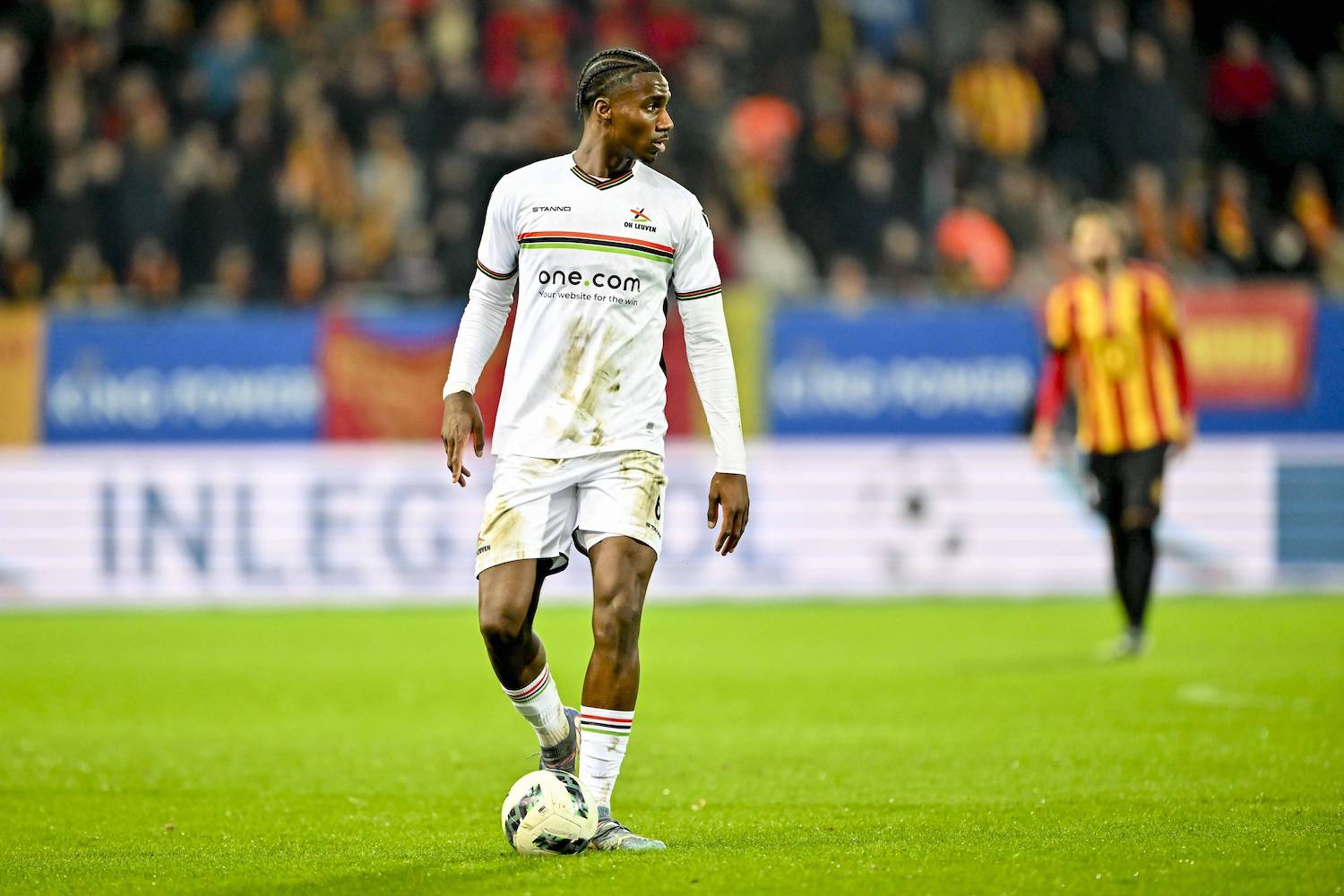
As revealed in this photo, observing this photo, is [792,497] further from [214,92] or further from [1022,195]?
[214,92]

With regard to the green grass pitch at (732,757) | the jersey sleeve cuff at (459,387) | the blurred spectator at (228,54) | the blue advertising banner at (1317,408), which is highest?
the blurred spectator at (228,54)

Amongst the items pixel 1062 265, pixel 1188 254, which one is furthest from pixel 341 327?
pixel 1188 254

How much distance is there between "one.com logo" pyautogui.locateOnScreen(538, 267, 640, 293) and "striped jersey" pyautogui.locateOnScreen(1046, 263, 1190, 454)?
5757 mm

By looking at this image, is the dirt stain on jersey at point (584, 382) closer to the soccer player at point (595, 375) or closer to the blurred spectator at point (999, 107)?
the soccer player at point (595, 375)

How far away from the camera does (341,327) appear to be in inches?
675

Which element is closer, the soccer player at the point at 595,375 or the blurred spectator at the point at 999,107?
the soccer player at the point at 595,375

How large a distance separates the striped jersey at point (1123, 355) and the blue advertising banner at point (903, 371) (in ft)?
16.7

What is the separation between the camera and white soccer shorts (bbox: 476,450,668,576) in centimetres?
596

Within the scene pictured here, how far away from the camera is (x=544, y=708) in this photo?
6199 mm

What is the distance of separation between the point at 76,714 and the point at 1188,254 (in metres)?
11.5

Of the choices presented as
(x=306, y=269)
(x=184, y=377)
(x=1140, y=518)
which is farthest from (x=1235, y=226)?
(x=184, y=377)

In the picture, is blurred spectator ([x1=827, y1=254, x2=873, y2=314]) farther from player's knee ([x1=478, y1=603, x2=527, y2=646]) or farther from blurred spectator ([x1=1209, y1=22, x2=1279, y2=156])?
player's knee ([x1=478, y1=603, x2=527, y2=646])

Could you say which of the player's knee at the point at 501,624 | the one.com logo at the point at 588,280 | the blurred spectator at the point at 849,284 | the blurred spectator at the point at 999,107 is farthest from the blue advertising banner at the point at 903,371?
the player's knee at the point at 501,624

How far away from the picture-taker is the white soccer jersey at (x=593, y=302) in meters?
5.97
